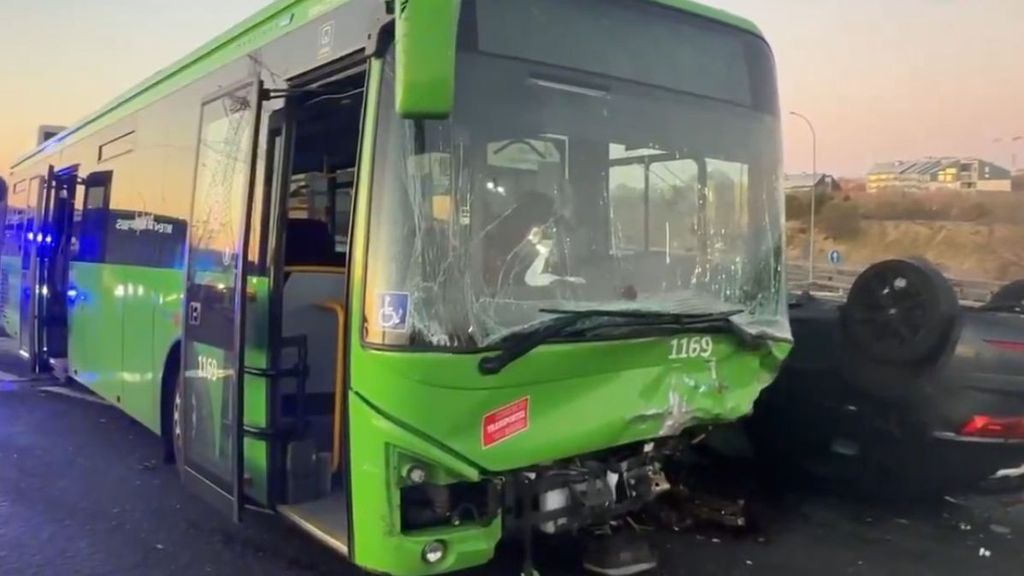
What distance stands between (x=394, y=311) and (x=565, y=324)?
0.76m

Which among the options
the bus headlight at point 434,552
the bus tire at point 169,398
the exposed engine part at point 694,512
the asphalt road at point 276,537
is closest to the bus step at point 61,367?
the asphalt road at point 276,537

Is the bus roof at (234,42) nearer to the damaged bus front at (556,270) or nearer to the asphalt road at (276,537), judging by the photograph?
the damaged bus front at (556,270)

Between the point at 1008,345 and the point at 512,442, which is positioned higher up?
the point at 1008,345

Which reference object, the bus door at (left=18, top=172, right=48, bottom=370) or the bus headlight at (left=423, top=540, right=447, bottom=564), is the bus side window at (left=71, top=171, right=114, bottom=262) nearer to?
the bus door at (left=18, top=172, right=48, bottom=370)

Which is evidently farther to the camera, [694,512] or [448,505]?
[694,512]

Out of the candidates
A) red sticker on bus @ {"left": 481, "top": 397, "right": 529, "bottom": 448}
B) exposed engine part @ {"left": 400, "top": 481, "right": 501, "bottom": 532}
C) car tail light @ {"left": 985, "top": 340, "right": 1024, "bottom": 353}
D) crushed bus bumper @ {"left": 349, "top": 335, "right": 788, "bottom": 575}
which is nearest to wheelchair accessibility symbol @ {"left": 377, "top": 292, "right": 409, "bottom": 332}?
crushed bus bumper @ {"left": 349, "top": 335, "right": 788, "bottom": 575}

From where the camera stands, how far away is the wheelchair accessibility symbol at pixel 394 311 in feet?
13.1

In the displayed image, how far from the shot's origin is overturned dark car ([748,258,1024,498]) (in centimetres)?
596

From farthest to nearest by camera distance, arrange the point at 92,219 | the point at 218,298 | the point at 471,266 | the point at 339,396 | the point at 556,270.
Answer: the point at 92,219
the point at 218,298
the point at 339,396
the point at 556,270
the point at 471,266

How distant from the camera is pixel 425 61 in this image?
3.56m

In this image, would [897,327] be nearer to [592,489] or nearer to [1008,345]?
[1008,345]

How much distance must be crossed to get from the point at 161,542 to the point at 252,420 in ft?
4.77

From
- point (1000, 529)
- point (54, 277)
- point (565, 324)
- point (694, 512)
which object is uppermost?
point (54, 277)

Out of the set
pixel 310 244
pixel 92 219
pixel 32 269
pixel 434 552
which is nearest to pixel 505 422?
pixel 434 552
